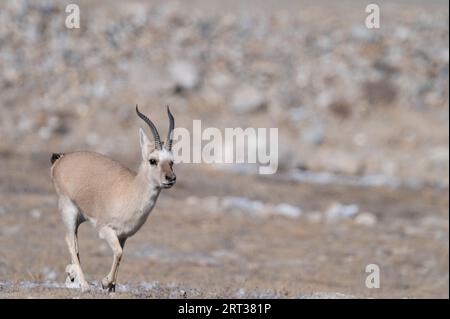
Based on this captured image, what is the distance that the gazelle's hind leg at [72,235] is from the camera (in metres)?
10.8

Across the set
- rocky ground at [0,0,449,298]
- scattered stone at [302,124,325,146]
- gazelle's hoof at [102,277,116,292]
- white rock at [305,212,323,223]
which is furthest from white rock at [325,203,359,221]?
gazelle's hoof at [102,277,116,292]

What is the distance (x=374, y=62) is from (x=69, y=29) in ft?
33.3

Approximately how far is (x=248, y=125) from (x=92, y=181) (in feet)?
59.2

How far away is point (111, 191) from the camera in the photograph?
10867 mm

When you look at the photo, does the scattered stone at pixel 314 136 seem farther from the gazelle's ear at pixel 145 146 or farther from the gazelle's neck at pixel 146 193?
the gazelle's neck at pixel 146 193

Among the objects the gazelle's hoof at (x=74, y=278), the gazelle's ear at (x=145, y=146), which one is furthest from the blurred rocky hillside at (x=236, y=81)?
the gazelle's ear at (x=145, y=146)

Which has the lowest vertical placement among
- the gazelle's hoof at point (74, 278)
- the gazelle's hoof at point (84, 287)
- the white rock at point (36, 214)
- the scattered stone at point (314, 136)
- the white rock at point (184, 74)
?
the gazelle's hoof at point (84, 287)

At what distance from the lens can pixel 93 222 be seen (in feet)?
35.8

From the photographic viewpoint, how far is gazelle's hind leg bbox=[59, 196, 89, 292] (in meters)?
10.8

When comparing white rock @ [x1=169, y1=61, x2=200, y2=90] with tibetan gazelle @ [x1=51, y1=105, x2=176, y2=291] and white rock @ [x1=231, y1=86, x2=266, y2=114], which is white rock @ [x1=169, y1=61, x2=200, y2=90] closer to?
white rock @ [x1=231, y1=86, x2=266, y2=114]

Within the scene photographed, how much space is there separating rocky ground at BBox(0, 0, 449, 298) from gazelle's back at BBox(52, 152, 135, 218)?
1045 millimetres

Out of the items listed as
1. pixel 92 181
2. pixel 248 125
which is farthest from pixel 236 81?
pixel 92 181
